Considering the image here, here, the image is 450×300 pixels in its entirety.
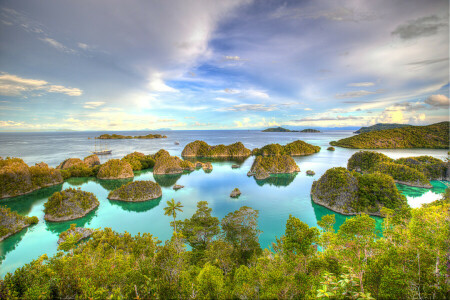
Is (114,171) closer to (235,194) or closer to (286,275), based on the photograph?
(235,194)

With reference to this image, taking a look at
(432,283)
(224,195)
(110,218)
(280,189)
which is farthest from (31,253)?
(280,189)

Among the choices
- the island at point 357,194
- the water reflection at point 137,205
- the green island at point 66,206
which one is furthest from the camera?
the water reflection at point 137,205

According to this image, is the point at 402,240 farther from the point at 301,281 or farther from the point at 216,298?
the point at 216,298

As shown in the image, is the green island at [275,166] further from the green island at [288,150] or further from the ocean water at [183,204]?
the green island at [288,150]

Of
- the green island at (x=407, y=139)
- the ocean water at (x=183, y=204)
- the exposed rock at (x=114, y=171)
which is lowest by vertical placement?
the ocean water at (x=183, y=204)

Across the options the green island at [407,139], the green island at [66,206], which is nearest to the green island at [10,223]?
the green island at [66,206]

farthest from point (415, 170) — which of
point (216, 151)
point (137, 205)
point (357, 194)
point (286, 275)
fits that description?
point (216, 151)

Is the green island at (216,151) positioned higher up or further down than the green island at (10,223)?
higher up

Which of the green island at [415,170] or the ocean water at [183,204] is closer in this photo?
the ocean water at [183,204]
